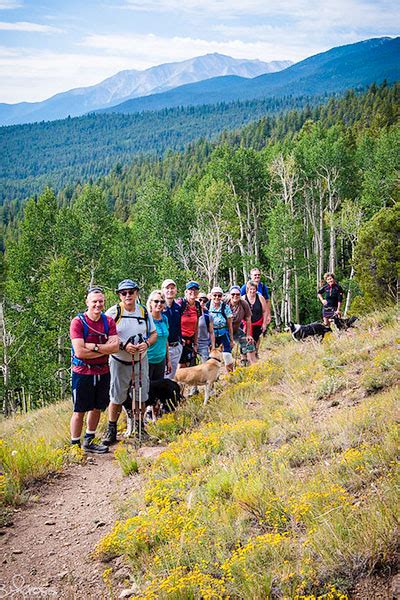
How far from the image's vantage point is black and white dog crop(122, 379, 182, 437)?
19.8ft

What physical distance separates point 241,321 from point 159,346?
2.66m

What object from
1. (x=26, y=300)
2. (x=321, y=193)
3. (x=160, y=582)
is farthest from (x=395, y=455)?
(x=321, y=193)

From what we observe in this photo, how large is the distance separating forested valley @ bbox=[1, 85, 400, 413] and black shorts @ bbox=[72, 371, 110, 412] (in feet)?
31.2

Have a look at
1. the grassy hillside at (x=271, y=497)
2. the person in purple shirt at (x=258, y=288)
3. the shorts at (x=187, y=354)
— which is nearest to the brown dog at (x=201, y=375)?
the shorts at (x=187, y=354)

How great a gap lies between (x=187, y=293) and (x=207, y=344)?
1.08 meters

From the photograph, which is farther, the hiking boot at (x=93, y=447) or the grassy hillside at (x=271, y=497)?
the hiking boot at (x=93, y=447)

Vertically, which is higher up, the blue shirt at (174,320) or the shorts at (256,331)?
the blue shirt at (174,320)

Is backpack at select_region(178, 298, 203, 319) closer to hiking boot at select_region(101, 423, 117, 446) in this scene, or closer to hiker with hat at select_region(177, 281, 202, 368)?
hiker with hat at select_region(177, 281, 202, 368)

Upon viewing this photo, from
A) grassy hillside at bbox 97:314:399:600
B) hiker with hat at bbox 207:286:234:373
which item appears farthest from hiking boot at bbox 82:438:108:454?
hiker with hat at bbox 207:286:234:373

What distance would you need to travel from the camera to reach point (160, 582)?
2.76m

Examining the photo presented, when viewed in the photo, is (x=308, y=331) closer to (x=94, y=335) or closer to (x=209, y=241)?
(x=94, y=335)

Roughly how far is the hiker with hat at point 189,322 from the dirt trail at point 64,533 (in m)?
2.34

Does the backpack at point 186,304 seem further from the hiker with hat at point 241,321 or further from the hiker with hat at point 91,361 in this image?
the hiker with hat at point 91,361

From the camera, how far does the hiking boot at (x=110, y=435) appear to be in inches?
230
